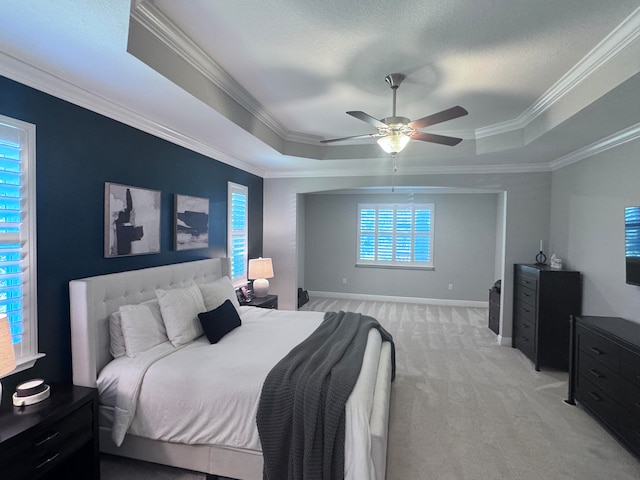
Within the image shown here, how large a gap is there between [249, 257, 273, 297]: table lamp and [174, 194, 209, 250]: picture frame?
93cm

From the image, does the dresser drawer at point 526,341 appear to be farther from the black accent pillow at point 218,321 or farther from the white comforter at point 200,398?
the black accent pillow at point 218,321

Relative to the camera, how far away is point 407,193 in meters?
7.23

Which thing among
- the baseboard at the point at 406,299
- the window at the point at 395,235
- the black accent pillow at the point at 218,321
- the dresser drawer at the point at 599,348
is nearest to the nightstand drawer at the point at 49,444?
the black accent pillow at the point at 218,321

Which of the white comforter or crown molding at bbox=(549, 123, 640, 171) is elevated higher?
crown molding at bbox=(549, 123, 640, 171)

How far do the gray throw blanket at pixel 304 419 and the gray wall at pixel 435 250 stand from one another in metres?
5.37

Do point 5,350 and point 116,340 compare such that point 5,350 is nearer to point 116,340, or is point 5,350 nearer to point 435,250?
point 116,340

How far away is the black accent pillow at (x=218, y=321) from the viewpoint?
2.83 m

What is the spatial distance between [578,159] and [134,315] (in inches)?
194

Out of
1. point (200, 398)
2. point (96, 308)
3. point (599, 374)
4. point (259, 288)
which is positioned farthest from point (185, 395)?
point (599, 374)

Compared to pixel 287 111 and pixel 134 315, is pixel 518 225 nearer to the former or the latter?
pixel 287 111

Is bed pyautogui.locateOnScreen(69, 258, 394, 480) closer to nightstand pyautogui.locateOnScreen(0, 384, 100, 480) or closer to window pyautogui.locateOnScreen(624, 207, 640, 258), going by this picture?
nightstand pyautogui.locateOnScreen(0, 384, 100, 480)

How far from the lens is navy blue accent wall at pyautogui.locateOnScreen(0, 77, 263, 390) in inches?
85.0

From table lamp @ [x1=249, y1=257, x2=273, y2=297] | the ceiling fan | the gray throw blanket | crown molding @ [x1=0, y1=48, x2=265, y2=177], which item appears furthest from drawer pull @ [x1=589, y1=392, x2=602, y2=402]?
crown molding @ [x1=0, y1=48, x2=265, y2=177]

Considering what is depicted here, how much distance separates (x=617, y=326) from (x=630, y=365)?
0.53m
